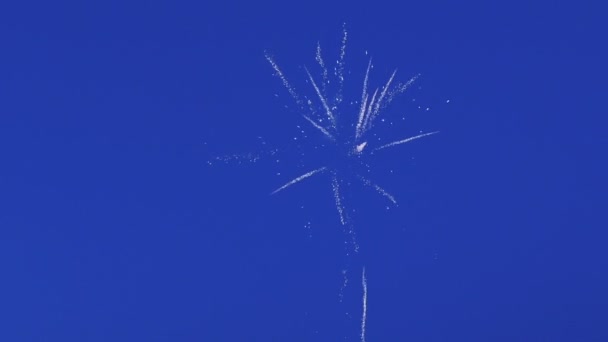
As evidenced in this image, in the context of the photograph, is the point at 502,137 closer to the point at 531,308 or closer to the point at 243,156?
the point at 531,308

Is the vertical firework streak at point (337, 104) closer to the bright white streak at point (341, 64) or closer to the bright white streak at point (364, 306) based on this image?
the bright white streak at point (341, 64)

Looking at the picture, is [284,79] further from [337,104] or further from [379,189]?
[379,189]

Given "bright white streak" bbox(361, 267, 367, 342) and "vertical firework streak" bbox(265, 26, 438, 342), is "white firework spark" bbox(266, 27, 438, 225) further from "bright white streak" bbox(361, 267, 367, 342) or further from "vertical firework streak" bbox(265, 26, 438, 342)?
"bright white streak" bbox(361, 267, 367, 342)

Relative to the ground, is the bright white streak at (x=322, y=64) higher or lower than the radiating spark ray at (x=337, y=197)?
higher

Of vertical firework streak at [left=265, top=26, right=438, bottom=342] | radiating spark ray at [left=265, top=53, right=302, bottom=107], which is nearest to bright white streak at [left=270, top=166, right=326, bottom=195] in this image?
vertical firework streak at [left=265, top=26, right=438, bottom=342]

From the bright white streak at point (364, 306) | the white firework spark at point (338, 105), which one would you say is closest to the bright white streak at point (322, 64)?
the white firework spark at point (338, 105)

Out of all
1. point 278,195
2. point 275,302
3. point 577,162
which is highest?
point 577,162

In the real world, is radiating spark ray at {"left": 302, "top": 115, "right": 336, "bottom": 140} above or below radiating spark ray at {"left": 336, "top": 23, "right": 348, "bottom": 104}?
below

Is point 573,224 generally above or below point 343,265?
above

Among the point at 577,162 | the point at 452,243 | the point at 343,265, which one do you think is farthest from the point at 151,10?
the point at 577,162

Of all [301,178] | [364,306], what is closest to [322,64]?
[301,178]
